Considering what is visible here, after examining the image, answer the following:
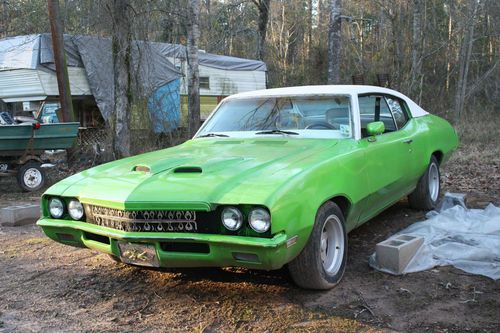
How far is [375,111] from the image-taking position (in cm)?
535

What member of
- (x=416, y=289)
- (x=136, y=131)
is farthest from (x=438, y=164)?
(x=136, y=131)

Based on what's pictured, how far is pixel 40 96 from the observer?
12.1 meters

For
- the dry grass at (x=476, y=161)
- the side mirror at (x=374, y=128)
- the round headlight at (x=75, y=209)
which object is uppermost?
the side mirror at (x=374, y=128)

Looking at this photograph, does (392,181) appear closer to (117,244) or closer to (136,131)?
(117,244)

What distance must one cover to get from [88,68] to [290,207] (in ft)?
35.1

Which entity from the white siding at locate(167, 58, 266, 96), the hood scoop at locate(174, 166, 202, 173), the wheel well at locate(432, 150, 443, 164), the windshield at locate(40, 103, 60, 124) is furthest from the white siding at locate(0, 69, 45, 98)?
the hood scoop at locate(174, 166, 202, 173)

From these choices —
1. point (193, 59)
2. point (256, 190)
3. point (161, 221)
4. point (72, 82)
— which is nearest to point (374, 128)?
point (256, 190)

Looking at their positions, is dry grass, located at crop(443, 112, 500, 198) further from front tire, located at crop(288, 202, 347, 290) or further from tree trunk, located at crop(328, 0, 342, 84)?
front tire, located at crop(288, 202, 347, 290)

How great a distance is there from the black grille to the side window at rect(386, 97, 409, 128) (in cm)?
303

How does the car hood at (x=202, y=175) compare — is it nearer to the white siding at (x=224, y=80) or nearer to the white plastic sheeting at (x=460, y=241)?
the white plastic sheeting at (x=460, y=241)

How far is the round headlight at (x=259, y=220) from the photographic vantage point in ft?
10.5

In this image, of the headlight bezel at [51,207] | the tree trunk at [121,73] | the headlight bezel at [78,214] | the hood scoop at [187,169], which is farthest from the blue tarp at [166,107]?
the hood scoop at [187,169]

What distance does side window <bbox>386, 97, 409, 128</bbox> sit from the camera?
18.6 ft

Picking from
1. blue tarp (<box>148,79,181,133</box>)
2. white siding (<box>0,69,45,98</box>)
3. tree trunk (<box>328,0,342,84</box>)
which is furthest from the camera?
blue tarp (<box>148,79,181,133</box>)
